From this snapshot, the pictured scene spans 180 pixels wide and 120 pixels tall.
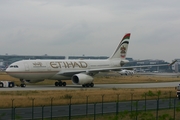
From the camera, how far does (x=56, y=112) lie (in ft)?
89.9

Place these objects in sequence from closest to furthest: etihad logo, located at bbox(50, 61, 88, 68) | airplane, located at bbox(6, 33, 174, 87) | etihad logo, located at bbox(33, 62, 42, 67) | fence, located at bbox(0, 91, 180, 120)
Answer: fence, located at bbox(0, 91, 180, 120) → airplane, located at bbox(6, 33, 174, 87) → etihad logo, located at bbox(33, 62, 42, 67) → etihad logo, located at bbox(50, 61, 88, 68)

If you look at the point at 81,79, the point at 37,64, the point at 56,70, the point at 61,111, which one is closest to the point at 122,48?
the point at 81,79

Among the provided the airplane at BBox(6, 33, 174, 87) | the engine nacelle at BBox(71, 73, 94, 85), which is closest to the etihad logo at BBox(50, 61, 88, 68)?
the airplane at BBox(6, 33, 174, 87)

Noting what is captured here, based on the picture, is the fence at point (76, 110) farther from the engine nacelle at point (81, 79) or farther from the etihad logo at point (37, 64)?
the etihad logo at point (37, 64)

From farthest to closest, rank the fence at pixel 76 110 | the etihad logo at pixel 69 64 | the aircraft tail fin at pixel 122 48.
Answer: the aircraft tail fin at pixel 122 48 → the etihad logo at pixel 69 64 → the fence at pixel 76 110

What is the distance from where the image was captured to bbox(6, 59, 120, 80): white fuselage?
53.0 meters

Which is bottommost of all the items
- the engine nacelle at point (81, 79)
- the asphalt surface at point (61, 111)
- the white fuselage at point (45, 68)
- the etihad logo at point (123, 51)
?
the asphalt surface at point (61, 111)

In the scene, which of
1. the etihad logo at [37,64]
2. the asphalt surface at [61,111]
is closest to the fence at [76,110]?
the asphalt surface at [61,111]

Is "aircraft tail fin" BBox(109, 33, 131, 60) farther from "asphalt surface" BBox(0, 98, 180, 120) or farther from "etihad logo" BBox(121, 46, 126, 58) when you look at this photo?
"asphalt surface" BBox(0, 98, 180, 120)

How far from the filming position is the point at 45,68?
5525 centimetres

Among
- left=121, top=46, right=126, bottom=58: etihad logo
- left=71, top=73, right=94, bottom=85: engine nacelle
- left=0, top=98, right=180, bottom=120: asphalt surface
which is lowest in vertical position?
left=0, top=98, right=180, bottom=120: asphalt surface

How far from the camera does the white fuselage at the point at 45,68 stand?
53.0m

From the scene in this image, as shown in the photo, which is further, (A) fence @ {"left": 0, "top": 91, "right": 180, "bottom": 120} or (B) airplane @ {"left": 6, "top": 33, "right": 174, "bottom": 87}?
(B) airplane @ {"left": 6, "top": 33, "right": 174, "bottom": 87}

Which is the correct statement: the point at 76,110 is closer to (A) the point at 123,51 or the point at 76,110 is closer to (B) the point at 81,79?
(B) the point at 81,79
